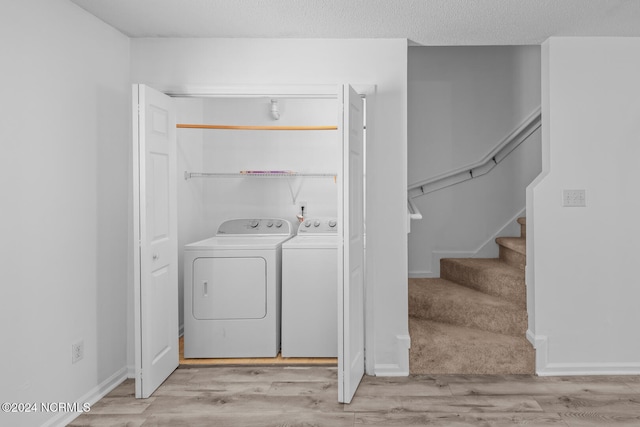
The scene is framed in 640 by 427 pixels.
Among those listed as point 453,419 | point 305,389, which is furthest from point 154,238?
point 453,419

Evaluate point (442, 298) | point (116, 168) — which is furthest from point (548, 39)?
point (116, 168)

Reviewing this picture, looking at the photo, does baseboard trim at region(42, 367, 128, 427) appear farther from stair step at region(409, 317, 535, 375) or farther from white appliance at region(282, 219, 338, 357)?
stair step at region(409, 317, 535, 375)

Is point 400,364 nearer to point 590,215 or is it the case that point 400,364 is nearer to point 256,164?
point 590,215

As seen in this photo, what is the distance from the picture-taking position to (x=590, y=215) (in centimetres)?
307

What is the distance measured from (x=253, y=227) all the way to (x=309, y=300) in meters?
1.03

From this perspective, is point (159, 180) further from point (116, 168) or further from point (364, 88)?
point (364, 88)

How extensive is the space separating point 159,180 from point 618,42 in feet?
10.3

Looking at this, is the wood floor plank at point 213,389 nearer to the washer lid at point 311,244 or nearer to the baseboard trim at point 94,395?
the baseboard trim at point 94,395

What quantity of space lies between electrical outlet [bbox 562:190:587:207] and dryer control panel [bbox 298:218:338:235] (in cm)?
184

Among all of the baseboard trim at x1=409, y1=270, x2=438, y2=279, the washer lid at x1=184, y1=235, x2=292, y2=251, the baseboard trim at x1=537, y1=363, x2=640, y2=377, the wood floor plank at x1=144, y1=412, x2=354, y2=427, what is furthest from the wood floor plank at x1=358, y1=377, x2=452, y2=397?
the baseboard trim at x1=409, y1=270, x2=438, y2=279

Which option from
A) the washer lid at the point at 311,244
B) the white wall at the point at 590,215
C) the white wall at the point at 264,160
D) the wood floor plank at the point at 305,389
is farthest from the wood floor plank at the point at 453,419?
the white wall at the point at 264,160

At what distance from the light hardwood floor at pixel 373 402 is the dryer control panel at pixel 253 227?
1314mm

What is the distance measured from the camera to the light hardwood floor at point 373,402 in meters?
2.44

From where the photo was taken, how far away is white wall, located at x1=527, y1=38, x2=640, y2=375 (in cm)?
306
